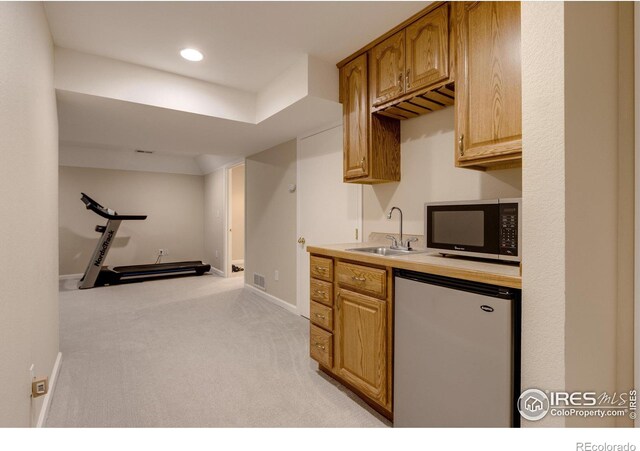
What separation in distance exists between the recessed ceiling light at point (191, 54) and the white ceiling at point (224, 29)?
0.05 m

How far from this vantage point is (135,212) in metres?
6.21

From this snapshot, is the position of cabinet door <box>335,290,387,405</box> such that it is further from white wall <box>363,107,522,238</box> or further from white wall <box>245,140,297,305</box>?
white wall <box>245,140,297,305</box>

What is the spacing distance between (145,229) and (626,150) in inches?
276

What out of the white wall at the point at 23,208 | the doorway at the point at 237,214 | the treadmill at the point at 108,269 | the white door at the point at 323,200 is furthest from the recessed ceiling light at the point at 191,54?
the doorway at the point at 237,214

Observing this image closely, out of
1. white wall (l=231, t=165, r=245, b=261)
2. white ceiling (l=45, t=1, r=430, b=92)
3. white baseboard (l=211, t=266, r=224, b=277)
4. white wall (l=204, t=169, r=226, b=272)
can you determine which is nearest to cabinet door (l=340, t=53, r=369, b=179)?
white ceiling (l=45, t=1, r=430, b=92)

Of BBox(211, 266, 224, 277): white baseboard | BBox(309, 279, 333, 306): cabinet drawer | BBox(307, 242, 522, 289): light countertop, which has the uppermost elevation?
BBox(307, 242, 522, 289): light countertop

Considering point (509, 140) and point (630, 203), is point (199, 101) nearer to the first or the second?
point (509, 140)

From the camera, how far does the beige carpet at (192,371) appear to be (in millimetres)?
1790

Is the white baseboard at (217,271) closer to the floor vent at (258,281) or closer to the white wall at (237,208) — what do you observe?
the white wall at (237,208)

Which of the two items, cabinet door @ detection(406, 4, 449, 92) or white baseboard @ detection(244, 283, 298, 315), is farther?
white baseboard @ detection(244, 283, 298, 315)

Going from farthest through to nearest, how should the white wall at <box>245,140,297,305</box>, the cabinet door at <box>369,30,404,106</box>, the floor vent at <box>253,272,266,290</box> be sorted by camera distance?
the floor vent at <box>253,272,266,290</box>, the white wall at <box>245,140,297,305</box>, the cabinet door at <box>369,30,404,106</box>

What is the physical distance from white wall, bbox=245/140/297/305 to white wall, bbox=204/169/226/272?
121cm

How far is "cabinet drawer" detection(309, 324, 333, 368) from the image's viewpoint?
214cm
